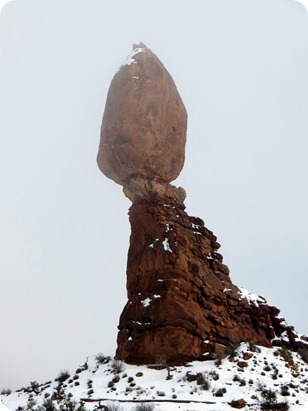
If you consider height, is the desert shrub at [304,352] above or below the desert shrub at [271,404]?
above

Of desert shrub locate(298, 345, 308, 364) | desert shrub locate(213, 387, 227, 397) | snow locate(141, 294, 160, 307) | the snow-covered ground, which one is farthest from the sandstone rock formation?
desert shrub locate(213, 387, 227, 397)

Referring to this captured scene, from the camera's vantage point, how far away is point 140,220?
2650 cm

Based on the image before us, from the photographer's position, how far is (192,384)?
18.2 m

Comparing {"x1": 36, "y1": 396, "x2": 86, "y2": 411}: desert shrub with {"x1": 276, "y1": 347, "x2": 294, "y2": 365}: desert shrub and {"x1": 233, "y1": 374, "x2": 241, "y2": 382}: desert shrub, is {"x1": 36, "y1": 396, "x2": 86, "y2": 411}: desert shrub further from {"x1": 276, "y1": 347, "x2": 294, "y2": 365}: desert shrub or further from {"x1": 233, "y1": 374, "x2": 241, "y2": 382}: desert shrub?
{"x1": 276, "y1": 347, "x2": 294, "y2": 365}: desert shrub

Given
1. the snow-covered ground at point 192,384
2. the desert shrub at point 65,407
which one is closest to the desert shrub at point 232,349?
the snow-covered ground at point 192,384

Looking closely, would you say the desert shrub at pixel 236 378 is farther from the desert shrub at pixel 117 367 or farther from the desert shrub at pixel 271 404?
the desert shrub at pixel 117 367

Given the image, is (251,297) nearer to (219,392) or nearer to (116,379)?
(219,392)

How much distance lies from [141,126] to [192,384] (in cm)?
1475

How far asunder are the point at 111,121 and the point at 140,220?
20.8ft

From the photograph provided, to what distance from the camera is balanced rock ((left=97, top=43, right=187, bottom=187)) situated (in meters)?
26.5

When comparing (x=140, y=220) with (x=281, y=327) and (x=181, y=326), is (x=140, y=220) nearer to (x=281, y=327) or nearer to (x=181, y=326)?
(x=181, y=326)

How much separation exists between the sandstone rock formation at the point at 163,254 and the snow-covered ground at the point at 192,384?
1064 millimetres

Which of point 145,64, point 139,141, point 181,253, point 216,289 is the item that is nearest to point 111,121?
point 139,141

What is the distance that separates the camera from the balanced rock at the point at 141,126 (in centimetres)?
2650
